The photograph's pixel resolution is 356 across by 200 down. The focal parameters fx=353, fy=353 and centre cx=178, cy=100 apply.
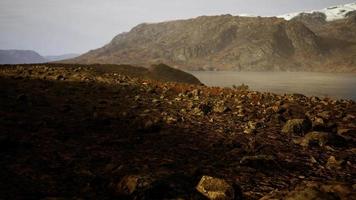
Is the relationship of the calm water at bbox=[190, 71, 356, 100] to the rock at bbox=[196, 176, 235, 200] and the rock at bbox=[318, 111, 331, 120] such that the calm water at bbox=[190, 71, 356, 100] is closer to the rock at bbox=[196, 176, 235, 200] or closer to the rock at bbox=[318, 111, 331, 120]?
the rock at bbox=[318, 111, 331, 120]

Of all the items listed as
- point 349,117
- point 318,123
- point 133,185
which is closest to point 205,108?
point 318,123

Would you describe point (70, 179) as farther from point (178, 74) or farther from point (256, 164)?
point (178, 74)

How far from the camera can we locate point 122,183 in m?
5.15

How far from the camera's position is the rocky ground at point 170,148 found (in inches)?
202

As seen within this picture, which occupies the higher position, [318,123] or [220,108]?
[220,108]

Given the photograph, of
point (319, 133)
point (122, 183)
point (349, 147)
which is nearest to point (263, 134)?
point (319, 133)

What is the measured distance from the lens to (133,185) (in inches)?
198

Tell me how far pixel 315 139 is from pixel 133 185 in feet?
16.7

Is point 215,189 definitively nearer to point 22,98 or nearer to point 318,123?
point 318,123

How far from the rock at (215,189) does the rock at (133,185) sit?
30.6 inches

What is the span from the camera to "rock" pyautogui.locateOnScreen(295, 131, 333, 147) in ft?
26.7

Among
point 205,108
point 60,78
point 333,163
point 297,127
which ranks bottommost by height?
point 333,163

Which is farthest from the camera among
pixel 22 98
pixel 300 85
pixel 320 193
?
pixel 300 85

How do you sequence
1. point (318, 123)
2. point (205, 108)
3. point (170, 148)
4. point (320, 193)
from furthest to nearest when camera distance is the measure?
point (205, 108) < point (318, 123) < point (170, 148) < point (320, 193)
